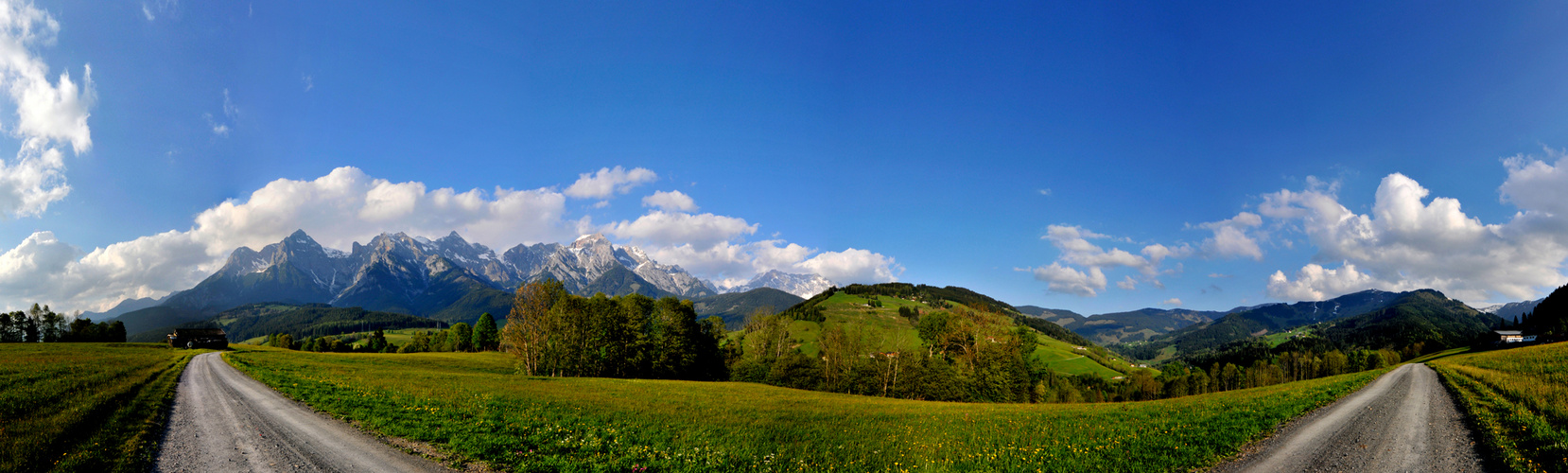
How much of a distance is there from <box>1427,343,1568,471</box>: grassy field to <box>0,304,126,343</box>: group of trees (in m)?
186

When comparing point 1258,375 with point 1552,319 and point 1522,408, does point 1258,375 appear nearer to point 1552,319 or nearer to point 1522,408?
point 1552,319

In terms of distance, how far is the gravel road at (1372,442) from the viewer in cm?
1483

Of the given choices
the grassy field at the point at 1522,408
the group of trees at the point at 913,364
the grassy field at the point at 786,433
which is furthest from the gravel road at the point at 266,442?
the group of trees at the point at 913,364

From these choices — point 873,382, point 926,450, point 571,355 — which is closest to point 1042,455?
point 926,450

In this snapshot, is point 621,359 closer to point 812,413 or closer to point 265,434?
point 812,413

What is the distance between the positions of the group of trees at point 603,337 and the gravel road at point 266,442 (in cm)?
3850

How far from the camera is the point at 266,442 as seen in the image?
17.0 metres

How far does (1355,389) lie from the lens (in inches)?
1298

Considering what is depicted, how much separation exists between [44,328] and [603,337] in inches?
5500

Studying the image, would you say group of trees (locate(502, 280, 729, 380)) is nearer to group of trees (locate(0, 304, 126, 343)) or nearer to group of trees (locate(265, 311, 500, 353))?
group of trees (locate(265, 311, 500, 353))

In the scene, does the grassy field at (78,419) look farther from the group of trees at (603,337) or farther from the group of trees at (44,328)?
the group of trees at (44,328)

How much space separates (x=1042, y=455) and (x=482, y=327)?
130m

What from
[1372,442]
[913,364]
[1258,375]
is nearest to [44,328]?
[913,364]

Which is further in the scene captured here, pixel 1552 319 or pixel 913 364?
pixel 1552 319
